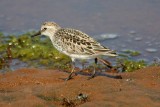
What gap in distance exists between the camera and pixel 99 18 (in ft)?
52.7

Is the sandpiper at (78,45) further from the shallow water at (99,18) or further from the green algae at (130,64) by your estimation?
the shallow water at (99,18)

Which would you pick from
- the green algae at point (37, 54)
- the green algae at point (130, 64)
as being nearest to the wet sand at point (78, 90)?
the green algae at point (130, 64)

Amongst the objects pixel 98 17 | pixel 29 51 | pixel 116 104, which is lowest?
pixel 116 104

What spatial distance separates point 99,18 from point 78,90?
711 centimetres

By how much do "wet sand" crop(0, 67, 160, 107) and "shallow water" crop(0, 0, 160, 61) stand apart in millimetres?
3714

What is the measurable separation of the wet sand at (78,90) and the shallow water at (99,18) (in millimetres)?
3714

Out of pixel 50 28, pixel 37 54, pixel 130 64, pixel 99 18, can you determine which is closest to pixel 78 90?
pixel 50 28

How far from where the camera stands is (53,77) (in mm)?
10969

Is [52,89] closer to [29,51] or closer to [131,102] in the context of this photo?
[131,102]

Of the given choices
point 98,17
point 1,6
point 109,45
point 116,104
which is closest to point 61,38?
point 116,104

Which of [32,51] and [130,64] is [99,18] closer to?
[32,51]

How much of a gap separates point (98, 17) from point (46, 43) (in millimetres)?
2260

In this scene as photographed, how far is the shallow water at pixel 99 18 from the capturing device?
49.0 feet

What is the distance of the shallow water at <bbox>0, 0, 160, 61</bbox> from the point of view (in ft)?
49.0
